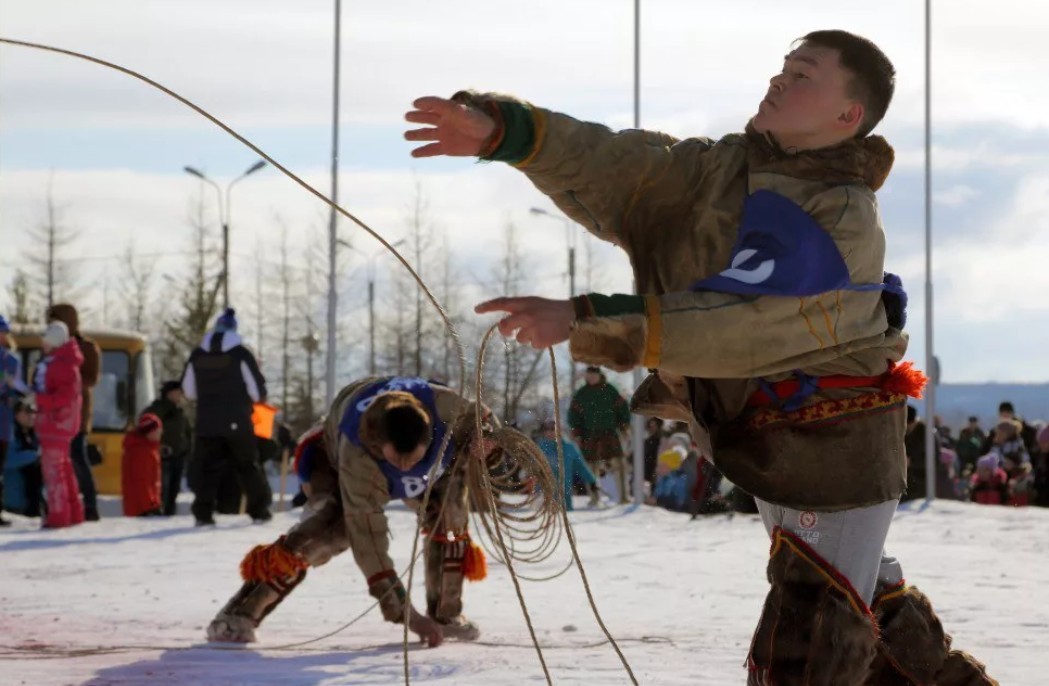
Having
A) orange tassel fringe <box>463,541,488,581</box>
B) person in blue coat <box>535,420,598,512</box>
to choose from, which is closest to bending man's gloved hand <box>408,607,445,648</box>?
orange tassel fringe <box>463,541,488,581</box>

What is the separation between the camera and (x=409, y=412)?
6238 millimetres

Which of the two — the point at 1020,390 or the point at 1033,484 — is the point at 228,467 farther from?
the point at 1020,390

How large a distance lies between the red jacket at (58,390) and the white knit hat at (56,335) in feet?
0.16

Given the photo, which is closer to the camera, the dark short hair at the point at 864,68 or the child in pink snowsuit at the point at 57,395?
the dark short hair at the point at 864,68

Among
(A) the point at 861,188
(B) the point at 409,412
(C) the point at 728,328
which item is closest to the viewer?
(C) the point at 728,328

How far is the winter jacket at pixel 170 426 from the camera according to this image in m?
14.9

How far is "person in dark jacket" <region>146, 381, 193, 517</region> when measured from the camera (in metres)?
14.9

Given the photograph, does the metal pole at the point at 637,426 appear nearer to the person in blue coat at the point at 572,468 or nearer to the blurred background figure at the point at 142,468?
the person in blue coat at the point at 572,468

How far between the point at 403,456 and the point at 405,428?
0.35 ft

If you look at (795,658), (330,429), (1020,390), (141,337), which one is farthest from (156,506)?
(1020,390)

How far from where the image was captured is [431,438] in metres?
6.35

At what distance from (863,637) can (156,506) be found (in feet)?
39.7

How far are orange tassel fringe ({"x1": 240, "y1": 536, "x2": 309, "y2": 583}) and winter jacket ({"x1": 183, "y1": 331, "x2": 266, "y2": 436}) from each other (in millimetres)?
5886

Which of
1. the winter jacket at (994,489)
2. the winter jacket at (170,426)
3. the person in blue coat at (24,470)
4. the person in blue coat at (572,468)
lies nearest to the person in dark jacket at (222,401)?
the person in blue coat at (24,470)
